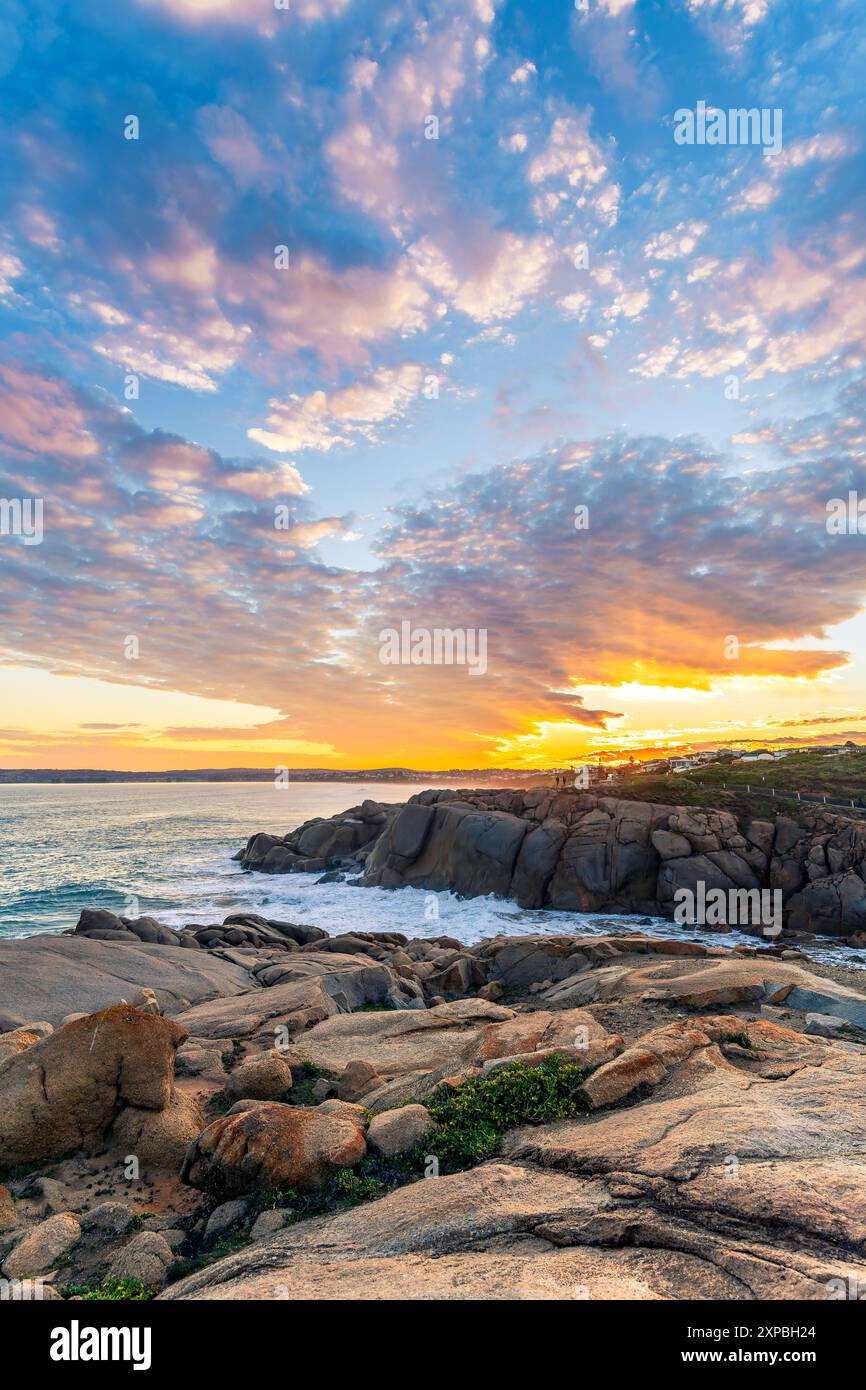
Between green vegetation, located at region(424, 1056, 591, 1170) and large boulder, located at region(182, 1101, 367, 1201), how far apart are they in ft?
4.01

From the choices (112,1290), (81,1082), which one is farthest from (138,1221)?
(81,1082)

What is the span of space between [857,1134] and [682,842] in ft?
A: 109

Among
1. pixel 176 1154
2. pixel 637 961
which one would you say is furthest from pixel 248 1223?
pixel 637 961

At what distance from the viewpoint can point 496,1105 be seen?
29.2 feet

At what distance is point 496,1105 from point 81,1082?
6.59 metres

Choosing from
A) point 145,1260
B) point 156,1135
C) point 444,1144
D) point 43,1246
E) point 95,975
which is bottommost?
point 95,975

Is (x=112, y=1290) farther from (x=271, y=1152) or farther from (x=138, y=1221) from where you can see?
(x=271, y=1152)

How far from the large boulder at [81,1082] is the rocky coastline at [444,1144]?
0.03 meters

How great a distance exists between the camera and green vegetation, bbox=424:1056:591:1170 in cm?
820

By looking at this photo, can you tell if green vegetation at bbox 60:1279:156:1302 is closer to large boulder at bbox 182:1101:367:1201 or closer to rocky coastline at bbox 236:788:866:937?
large boulder at bbox 182:1101:367:1201

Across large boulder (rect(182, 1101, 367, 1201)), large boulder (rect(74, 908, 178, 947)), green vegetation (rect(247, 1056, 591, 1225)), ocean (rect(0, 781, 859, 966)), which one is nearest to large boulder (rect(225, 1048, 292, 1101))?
large boulder (rect(182, 1101, 367, 1201))
